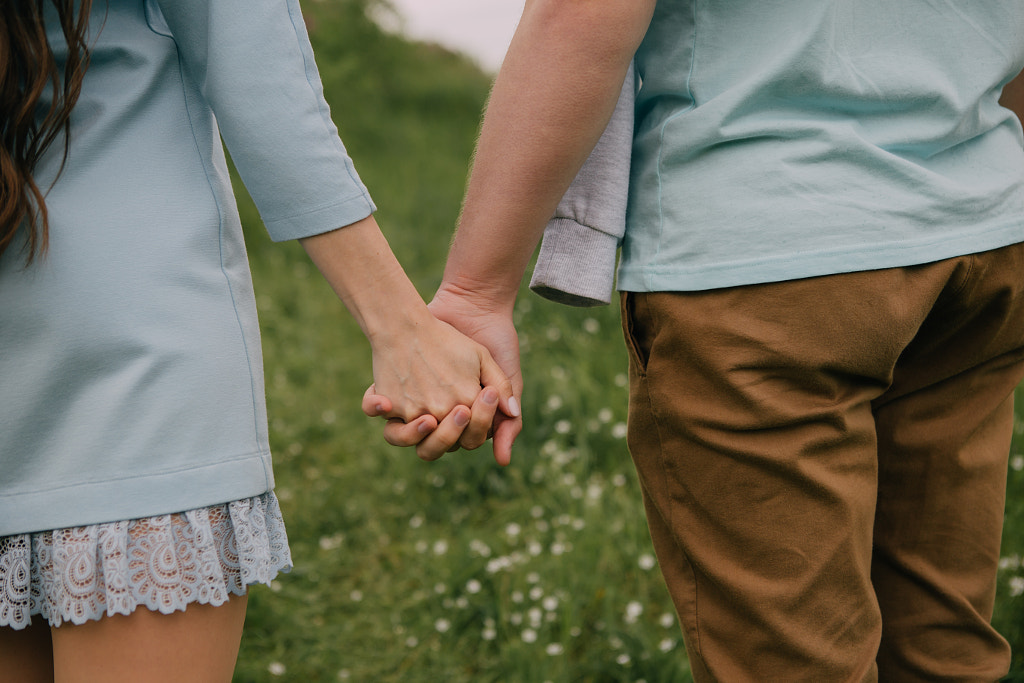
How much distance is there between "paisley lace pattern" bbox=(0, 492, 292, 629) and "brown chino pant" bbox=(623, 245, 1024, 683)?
603mm

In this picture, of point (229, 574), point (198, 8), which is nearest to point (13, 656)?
point (229, 574)

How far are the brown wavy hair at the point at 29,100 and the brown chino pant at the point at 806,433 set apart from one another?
29.8 inches

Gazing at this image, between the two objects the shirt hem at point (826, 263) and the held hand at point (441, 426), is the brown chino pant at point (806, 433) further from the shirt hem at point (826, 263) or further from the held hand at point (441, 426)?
the held hand at point (441, 426)

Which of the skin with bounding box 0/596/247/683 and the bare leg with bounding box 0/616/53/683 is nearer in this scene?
the skin with bounding box 0/596/247/683

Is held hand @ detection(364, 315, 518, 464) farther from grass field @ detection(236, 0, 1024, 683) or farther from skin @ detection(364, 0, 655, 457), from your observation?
grass field @ detection(236, 0, 1024, 683)

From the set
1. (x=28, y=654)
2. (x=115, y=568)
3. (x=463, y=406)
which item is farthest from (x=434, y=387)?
(x=28, y=654)

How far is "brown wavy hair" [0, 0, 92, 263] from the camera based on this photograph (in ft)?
3.32

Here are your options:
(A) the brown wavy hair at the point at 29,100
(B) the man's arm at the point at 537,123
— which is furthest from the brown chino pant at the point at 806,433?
(A) the brown wavy hair at the point at 29,100

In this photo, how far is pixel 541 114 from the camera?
1242mm

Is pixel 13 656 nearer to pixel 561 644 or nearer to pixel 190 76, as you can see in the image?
pixel 190 76

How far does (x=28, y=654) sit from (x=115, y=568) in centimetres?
30

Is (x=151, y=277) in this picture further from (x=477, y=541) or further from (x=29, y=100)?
(x=477, y=541)

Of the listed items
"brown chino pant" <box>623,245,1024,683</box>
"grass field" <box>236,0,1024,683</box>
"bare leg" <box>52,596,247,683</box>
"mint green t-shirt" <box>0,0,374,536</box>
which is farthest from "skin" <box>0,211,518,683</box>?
"grass field" <box>236,0,1024,683</box>

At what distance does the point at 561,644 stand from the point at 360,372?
2459 millimetres
